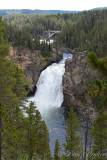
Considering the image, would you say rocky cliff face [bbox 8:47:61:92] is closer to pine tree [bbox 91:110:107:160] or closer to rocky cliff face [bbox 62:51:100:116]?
rocky cliff face [bbox 62:51:100:116]

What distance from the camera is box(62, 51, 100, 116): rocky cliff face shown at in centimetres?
4209

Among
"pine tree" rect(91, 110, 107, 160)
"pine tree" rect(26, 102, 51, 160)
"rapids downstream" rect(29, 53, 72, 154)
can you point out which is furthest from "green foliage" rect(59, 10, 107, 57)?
"pine tree" rect(26, 102, 51, 160)

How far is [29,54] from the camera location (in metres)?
57.8

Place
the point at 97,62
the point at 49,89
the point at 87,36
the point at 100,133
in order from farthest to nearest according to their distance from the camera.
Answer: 1. the point at 87,36
2. the point at 49,89
3. the point at 100,133
4. the point at 97,62

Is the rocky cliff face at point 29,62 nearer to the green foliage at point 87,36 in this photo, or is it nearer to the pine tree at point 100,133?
the green foliage at point 87,36

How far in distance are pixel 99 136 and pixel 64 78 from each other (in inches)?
1029

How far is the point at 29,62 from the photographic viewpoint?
5550 centimetres

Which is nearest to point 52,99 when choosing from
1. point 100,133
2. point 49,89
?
point 49,89

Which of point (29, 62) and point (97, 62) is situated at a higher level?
point (97, 62)

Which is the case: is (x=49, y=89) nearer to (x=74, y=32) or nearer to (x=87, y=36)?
(x=87, y=36)

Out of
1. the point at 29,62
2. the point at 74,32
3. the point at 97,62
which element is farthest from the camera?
the point at 74,32

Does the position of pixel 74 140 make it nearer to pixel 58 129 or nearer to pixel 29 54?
pixel 58 129

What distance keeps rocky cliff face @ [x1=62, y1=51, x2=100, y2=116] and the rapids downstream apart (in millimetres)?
3918

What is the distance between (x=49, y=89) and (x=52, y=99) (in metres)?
4.03
